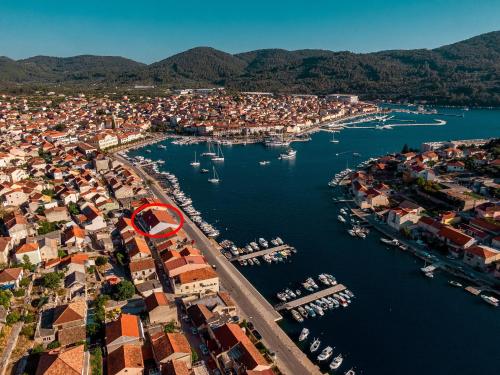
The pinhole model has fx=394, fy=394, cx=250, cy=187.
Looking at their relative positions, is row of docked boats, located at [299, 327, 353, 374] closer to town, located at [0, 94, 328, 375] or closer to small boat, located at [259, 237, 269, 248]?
town, located at [0, 94, 328, 375]

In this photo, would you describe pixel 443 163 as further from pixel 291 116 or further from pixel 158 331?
pixel 291 116

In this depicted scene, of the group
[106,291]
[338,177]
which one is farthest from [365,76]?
[106,291]

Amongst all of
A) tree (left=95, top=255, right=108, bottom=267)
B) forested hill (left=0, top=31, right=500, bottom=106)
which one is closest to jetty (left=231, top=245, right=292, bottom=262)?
tree (left=95, top=255, right=108, bottom=267)

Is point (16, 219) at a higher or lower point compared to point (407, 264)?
higher

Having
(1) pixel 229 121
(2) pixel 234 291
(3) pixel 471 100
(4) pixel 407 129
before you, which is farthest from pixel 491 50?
(2) pixel 234 291

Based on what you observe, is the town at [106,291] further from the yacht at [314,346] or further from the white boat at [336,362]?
the white boat at [336,362]

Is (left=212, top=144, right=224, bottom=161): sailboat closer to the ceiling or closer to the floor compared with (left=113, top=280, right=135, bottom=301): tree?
closer to the floor
